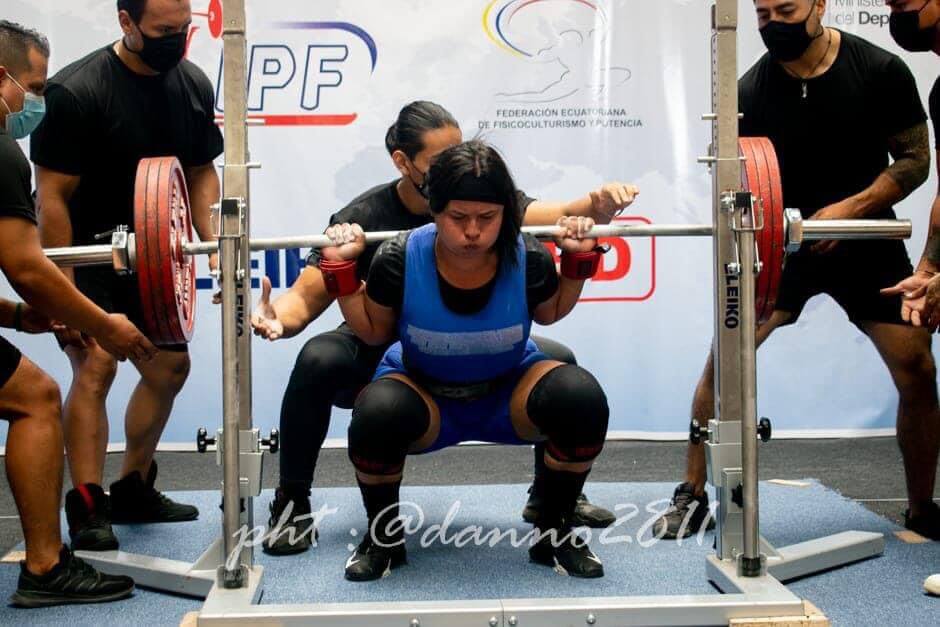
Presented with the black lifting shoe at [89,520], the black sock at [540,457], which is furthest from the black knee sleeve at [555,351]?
the black lifting shoe at [89,520]

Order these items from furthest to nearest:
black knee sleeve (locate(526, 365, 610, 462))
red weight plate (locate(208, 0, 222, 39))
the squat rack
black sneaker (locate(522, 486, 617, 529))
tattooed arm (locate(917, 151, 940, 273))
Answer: red weight plate (locate(208, 0, 222, 39)) < black sneaker (locate(522, 486, 617, 529)) < tattooed arm (locate(917, 151, 940, 273)) < black knee sleeve (locate(526, 365, 610, 462)) < the squat rack

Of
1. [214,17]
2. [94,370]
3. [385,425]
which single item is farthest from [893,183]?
[214,17]

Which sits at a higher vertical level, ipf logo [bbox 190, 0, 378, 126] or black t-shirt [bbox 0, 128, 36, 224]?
ipf logo [bbox 190, 0, 378, 126]

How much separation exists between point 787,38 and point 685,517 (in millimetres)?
1399

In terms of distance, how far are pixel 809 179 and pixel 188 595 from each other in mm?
2088

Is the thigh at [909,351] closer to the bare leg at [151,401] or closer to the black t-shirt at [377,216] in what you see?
the black t-shirt at [377,216]

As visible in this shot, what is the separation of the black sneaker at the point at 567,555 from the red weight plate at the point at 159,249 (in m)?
1.07

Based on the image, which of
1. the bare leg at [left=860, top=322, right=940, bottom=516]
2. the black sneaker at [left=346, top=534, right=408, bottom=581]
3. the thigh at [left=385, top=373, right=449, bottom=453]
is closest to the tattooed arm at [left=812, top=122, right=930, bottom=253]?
the bare leg at [left=860, top=322, right=940, bottom=516]

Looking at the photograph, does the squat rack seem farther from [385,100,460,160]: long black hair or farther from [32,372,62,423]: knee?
[385,100,460,160]: long black hair

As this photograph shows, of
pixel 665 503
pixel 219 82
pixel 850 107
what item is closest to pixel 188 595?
pixel 665 503

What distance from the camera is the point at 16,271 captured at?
2598mm

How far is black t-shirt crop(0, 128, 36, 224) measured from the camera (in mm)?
2559

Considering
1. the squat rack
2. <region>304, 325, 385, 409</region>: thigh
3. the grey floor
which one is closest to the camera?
the squat rack

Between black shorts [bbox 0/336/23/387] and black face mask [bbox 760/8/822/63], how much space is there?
219 centimetres
